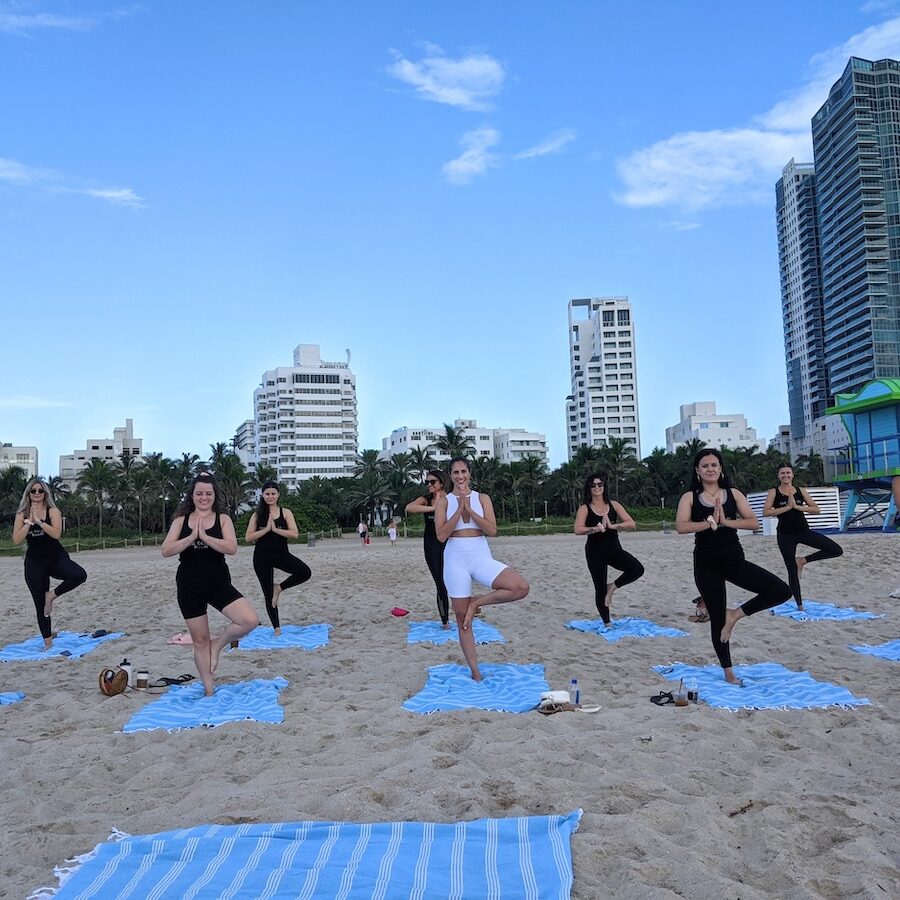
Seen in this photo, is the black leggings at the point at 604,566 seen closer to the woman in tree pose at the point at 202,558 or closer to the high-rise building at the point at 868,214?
the woman in tree pose at the point at 202,558

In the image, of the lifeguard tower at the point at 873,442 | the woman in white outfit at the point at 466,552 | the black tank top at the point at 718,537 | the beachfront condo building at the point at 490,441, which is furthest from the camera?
the beachfront condo building at the point at 490,441

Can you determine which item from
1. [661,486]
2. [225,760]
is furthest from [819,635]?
[661,486]

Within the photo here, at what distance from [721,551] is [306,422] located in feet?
373

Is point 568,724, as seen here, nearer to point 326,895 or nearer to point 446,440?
point 326,895

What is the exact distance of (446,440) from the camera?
7819cm

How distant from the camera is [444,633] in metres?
8.98

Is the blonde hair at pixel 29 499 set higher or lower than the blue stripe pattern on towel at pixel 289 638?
higher

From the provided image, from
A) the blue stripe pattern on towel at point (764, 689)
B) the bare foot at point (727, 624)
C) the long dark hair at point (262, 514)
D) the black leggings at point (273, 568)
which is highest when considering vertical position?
the long dark hair at point (262, 514)

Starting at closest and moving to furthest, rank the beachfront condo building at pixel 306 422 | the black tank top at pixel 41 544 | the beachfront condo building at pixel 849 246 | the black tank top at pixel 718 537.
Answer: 1. the black tank top at pixel 718 537
2. the black tank top at pixel 41 544
3. the beachfront condo building at pixel 306 422
4. the beachfront condo building at pixel 849 246

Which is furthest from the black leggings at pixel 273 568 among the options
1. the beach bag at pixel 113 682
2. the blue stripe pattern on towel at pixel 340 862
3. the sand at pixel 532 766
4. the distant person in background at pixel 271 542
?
the blue stripe pattern on towel at pixel 340 862

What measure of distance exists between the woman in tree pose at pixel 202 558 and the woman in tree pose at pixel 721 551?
3603 mm

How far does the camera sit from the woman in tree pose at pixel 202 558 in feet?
20.1

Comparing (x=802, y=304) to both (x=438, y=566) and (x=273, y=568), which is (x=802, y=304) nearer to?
(x=438, y=566)

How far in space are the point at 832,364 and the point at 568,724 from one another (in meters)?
139
